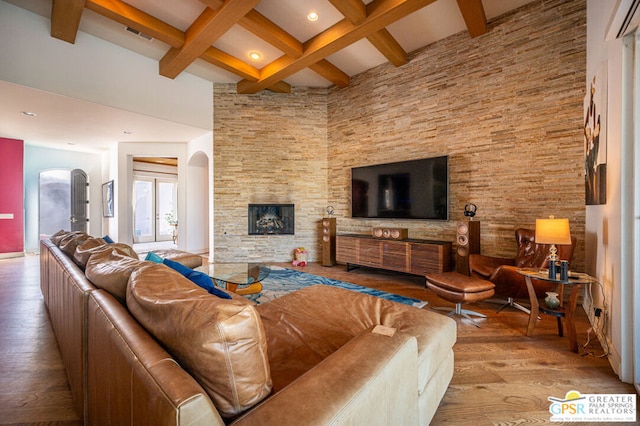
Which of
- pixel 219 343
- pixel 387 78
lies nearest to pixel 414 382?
pixel 219 343

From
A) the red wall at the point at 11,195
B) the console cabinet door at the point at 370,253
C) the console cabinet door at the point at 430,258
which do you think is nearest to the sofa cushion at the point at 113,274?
the console cabinet door at the point at 430,258

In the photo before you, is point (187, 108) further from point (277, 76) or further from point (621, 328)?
point (621, 328)

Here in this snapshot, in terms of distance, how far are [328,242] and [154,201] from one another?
7576 mm

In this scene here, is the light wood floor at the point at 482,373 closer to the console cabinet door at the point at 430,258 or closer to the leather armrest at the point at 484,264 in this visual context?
the leather armrest at the point at 484,264

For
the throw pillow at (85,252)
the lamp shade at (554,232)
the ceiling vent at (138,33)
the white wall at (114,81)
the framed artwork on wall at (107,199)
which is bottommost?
the throw pillow at (85,252)

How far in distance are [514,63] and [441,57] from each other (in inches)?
41.0

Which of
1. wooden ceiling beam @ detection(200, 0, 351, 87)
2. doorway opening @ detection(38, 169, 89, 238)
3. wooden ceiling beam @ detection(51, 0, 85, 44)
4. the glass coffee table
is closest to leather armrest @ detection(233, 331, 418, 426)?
the glass coffee table

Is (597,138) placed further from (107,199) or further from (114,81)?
(107,199)

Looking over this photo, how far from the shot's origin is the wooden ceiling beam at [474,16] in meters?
3.35

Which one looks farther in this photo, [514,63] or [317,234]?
[317,234]

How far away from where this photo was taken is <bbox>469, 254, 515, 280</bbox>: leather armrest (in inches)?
125

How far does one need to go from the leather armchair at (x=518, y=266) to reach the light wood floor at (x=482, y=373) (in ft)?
0.83

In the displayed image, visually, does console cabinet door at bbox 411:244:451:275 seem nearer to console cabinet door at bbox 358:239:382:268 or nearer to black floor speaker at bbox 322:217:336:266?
console cabinet door at bbox 358:239:382:268

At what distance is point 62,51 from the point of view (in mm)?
3951
